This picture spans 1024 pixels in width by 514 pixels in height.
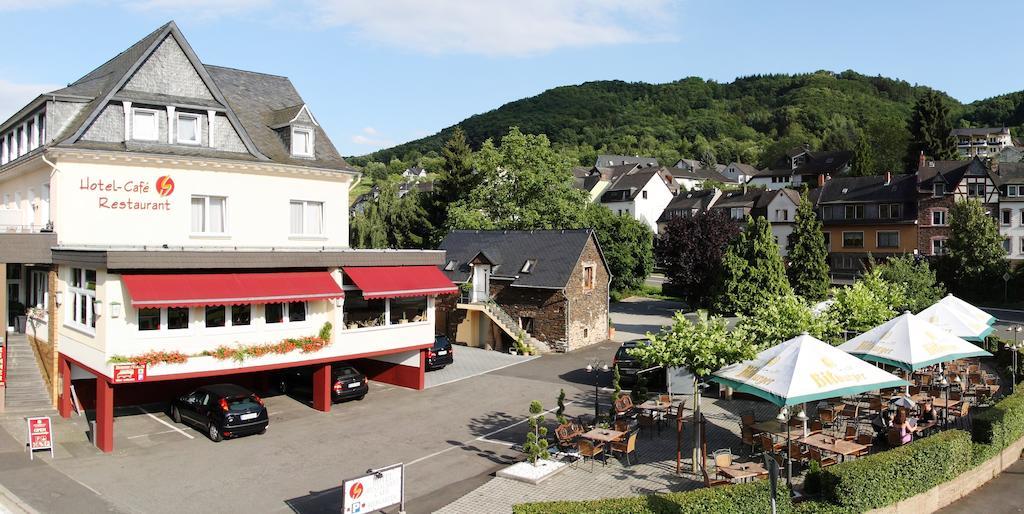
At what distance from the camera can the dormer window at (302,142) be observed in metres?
27.9

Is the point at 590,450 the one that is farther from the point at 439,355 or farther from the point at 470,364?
the point at 470,364

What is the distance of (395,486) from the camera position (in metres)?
14.7

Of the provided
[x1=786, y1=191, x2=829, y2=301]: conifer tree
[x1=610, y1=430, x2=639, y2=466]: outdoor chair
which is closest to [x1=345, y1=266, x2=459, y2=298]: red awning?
[x1=610, y1=430, x2=639, y2=466]: outdoor chair

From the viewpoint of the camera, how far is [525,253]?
131 feet

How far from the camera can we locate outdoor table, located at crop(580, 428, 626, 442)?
1817 centimetres

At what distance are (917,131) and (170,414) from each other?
287 feet

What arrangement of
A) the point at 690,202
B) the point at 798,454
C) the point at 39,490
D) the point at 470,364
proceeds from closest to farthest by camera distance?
1. the point at 798,454
2. the point at 39,490
3. the point at 470,364
4. the point at 690,202

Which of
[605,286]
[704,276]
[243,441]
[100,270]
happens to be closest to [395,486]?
[243,441]

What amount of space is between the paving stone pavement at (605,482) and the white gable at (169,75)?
17778 mm

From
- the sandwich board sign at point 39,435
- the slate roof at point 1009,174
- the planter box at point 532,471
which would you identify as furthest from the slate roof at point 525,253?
the slate roof at point 1009,174

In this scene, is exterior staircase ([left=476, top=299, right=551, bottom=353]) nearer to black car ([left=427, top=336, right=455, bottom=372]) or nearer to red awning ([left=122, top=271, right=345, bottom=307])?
black car ([left=427, top=336, right=455, bottom=372])

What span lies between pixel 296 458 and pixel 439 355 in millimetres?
12701

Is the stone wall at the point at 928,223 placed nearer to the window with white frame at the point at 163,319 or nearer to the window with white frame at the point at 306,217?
the window with white frame at the point at 306,217

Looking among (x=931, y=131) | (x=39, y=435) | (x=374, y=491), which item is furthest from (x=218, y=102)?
(x=931, y=131)
